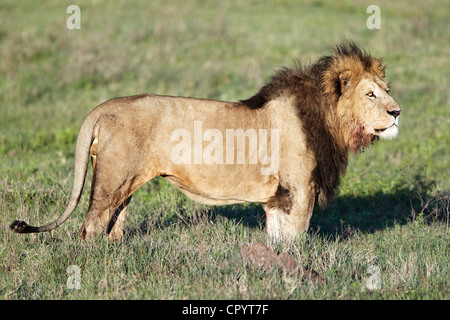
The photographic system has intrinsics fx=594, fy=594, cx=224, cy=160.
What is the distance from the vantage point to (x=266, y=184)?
15.5 ft

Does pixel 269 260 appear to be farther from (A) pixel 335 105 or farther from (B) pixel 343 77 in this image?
(B) pixel 343 77

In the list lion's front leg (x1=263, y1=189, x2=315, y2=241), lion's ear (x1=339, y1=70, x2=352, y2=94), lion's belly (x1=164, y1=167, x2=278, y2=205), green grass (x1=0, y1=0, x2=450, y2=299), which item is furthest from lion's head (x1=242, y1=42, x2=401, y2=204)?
green grass (x1=0, y1=0, x2=450, y2=299)

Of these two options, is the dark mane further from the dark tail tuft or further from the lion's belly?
the dark tail tuft

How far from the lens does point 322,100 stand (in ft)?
15.9

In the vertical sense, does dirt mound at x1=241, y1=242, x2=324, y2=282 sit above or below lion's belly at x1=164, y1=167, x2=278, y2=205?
below

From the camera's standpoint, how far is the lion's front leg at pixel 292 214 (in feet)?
15.4

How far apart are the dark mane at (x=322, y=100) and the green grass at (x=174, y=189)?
0.58 metres

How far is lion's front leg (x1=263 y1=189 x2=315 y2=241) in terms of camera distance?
4.69 metres

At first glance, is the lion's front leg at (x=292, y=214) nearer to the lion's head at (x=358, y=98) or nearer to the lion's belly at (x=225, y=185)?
the lion's belly at (x=225, y=185)

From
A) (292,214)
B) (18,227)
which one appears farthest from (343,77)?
(18,227)

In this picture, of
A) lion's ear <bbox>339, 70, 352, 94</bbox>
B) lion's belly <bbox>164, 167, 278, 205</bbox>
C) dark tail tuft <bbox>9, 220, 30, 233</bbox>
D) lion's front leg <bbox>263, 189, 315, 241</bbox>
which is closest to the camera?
dark tail tuft <bbox>9, 220, 30, 233</bbox>

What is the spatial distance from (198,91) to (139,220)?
6266 millimetres

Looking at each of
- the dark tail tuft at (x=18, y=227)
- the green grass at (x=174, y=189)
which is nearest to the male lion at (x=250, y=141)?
the dark tail tuft at (x=18, y=227)

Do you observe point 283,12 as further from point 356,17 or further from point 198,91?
point 198,91
